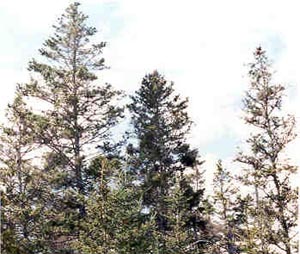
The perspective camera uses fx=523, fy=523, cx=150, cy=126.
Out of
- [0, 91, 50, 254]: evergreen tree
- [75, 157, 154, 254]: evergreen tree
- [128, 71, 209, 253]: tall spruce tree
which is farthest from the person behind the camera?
[128, 71, 209, 253]: tall spruce tree

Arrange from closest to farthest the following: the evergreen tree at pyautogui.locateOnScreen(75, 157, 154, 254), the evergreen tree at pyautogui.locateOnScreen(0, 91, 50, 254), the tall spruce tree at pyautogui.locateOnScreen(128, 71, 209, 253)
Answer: the evergreen tree at pyautogui.locateOnScreen(75, 157, 154, 254)
the evergreen tree at pyautogui.locateOnScreen(0, 91, 50, 254)
the tall spruce tree at pyautogui.locateOnScreen(128, 71, 209, 253)

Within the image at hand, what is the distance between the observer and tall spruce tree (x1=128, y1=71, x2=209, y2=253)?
28.6m

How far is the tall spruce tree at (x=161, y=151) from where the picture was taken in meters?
28.6

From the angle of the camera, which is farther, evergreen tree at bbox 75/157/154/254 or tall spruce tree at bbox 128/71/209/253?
tall spruce tree at bbox 128/71/209/253

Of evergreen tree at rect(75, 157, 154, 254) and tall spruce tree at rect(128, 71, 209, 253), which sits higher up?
tall spruce tree at rect(128, 71, 209, 253)

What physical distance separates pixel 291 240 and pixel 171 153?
523 inches

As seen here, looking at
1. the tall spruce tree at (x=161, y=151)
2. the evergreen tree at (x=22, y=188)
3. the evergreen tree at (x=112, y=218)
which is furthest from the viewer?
the tall spruce tree at (x=161, y=151)

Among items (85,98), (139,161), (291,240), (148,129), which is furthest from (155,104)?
(291,240)

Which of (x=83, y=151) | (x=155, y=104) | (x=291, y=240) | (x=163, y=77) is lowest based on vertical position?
(x=291, y=240)

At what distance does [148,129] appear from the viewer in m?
30.1

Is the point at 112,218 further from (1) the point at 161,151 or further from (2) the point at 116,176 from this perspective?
(1) the point at 161,151

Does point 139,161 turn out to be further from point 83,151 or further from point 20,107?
point 20,107

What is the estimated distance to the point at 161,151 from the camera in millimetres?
29938

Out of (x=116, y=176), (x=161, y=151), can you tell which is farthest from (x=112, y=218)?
(x=161, y=151)
